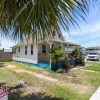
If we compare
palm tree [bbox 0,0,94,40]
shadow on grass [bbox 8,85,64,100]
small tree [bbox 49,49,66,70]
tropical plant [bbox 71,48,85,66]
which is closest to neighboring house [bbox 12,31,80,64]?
tropical plant [bbox 71,48,85,66]

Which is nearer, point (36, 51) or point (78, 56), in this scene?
point (36, 51)

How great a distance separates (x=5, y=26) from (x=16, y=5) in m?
0.87

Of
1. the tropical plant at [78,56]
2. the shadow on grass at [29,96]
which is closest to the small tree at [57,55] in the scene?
the tropical plant at [78,56]

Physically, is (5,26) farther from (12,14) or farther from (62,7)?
(62,7)

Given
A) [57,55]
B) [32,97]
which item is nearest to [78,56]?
[57,55]

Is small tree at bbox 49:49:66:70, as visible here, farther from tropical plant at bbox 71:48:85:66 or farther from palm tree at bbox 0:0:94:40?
palm tree at bbox 0:0:94:40

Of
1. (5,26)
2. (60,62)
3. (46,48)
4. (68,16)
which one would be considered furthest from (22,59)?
(68,16)

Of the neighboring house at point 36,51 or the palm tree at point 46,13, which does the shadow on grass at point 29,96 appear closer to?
the palm tree at point 46,13

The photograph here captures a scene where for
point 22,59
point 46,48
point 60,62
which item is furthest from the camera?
point 22,59

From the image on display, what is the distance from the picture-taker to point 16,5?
4469mm

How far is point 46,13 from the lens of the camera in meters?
3.56

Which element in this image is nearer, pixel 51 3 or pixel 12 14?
pixel 51 3

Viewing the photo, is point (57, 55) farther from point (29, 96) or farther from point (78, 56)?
point (29, 96)

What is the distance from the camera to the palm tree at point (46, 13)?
11.3ft
